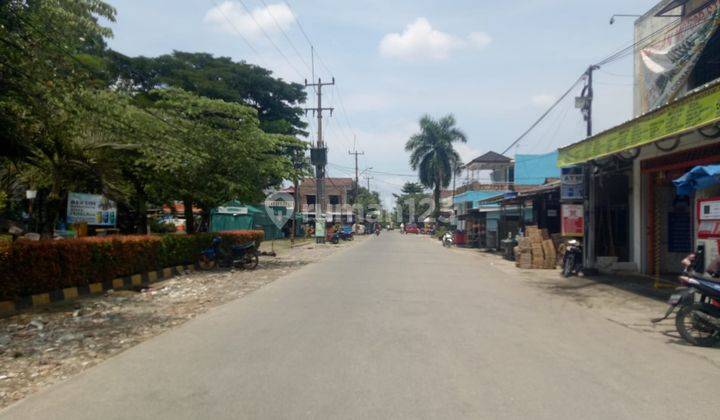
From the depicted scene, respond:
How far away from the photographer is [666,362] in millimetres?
7156

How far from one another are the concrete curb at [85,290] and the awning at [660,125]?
41.5ft

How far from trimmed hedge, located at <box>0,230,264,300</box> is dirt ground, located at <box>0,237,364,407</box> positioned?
0.51 m

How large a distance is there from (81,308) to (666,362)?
34.0 feet

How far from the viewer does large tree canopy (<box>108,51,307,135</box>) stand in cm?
3784

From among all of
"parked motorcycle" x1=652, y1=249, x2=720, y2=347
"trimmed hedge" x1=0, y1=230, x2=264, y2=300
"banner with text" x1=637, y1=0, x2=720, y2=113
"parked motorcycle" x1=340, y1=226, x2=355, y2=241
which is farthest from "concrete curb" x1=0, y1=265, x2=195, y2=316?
"parked motorcycle" x1=340, y1=226, x2=355, y2=241

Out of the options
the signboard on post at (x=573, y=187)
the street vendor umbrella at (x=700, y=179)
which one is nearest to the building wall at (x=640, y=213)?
the signboard on post at (x=573, y=187)

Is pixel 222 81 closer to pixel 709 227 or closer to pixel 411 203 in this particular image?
pixel 709 227

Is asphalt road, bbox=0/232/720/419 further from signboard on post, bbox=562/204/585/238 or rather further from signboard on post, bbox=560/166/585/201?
signboard on post, bbox=562/204/585/238

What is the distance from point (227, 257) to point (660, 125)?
14.0 metres

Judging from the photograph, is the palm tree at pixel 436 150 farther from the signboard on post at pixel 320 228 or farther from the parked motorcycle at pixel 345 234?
the signboard on post at pixel 320 228

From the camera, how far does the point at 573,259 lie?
18.3 metres

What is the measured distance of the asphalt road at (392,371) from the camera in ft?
17.1

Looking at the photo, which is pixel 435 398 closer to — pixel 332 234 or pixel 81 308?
pixel 81 308

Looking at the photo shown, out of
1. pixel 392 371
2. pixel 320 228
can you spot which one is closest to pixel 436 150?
pixel 320 228
